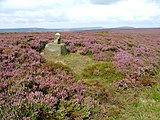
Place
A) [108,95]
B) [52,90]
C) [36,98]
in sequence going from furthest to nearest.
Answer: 1. [108,95]
2. [52,90]
3. [36,98]

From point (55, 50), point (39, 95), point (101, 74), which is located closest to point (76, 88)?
point (39, 95)

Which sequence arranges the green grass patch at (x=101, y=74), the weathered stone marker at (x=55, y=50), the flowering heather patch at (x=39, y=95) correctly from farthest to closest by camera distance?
the weathered stone marker at (x=55, y=50), the green grass patch at (x=101, y=74), the flowering heather patch at (x=39, y=95)

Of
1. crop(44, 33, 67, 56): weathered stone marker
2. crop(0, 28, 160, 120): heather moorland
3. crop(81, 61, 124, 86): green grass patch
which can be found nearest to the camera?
crop(0, 28, 160, 120): heather moorland

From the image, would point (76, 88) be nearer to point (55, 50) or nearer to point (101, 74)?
point (101, 74)

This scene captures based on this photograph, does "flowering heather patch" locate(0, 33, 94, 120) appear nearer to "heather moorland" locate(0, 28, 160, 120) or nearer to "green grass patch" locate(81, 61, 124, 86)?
"heather moorland" locate(0, 28, 160, 120)

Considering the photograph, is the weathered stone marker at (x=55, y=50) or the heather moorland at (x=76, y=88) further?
the weathered stone marker at (x=55, y=50)

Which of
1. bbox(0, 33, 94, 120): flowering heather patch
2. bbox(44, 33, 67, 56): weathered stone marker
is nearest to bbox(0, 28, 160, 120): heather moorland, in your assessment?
bbox(0, 33, 94, 120): flowering heather patch

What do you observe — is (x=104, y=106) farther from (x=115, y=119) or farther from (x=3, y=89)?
(x=3, y=89)

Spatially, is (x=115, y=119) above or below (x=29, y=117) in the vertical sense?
below

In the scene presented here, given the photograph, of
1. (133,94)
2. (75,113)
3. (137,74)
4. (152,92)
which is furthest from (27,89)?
(137,74)

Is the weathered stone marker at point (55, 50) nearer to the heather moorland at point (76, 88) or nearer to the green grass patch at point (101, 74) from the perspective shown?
the heather moorland at point (76, 88)

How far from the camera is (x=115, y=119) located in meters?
8.74

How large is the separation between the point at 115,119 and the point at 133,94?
9.57 feet

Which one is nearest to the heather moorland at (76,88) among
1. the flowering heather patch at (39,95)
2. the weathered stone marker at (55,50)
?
the flowering heather patch at (39,95)
